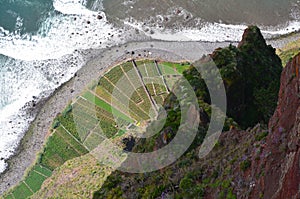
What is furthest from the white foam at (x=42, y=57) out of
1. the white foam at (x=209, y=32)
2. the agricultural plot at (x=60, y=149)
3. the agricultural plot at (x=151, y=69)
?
the agricultural plot at (x=151, y=69)

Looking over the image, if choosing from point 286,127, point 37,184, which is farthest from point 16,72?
point 286,127

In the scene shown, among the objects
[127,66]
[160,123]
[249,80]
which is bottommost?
[160,123]

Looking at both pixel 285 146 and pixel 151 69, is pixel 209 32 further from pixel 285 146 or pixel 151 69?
pixel 285 146

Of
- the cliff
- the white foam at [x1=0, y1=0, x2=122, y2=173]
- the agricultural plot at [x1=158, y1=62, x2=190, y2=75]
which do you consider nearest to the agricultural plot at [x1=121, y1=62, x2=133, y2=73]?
the agricultural plot at [x1=158, y1=62, x2=190, y2=75]

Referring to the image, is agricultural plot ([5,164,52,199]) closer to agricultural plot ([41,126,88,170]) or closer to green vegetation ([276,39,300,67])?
agricultural plot ([41,126,88,170])

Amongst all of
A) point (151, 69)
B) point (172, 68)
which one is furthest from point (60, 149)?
point (172, 68)

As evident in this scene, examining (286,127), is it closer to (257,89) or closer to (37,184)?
(257,89)
